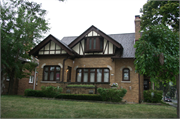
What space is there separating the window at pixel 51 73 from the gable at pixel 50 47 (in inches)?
64.5

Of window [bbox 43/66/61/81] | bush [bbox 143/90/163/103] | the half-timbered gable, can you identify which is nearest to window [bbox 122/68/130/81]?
the half-timbered gable

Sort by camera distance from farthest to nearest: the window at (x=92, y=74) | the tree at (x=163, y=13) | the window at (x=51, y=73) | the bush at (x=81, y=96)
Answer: the window at (x=92, y=74), the window at (x=51, y=73), the tree at (x=163, y=13), the bush at (x=81, y=96)

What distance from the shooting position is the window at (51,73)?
60.4 ft

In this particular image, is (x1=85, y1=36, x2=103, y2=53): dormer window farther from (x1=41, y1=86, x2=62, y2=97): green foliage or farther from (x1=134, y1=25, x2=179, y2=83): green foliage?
(x1=134, y1=25, x2=179, y2=83): green foliage

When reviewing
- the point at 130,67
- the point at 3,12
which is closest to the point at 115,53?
the point at 130,67

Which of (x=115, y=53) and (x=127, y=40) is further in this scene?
(x=127, y=40)

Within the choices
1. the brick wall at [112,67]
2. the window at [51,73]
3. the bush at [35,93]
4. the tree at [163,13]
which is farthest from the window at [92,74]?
the tree at [163,13]

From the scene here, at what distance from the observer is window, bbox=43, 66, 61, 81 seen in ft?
60.4

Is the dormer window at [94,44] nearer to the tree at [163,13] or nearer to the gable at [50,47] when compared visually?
the gable at [50,47]

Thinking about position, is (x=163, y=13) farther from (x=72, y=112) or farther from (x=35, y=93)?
(x=35, y=93)

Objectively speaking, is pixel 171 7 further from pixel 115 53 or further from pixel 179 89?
pixel 179 89

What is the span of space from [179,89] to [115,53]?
11097mm

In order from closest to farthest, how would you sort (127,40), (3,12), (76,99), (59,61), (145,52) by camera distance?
(145,52)
(76,99)
(3,12)
(59,61)
(127,40)

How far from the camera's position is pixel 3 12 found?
17.0m
